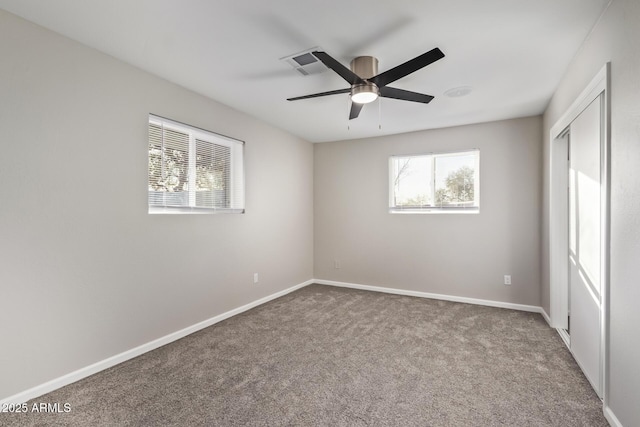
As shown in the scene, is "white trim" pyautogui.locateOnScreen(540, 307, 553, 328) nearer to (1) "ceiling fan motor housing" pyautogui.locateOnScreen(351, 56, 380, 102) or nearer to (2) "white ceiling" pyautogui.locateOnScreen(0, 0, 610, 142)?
(2) "white ceiling" pyautogui.locateOnScreen(0, 0, 610, 142)

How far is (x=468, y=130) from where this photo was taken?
4227 mm

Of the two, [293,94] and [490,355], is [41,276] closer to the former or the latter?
[293,94]

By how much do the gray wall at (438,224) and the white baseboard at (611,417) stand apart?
2.30 meters

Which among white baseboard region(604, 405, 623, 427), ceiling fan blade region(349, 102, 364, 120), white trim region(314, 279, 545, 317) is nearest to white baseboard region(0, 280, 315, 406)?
white trim region(314, 279, 545, 317)

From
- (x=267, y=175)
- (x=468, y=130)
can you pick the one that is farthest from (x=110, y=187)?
(x=468, y=130)

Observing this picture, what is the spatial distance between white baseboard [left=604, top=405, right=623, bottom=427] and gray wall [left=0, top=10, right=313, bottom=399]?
10.8ft

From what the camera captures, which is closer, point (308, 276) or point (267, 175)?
point (267, 175)

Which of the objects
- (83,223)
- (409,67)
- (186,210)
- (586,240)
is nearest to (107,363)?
(83,223)

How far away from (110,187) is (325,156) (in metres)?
3.43

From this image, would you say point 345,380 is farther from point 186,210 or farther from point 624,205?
point 186,210

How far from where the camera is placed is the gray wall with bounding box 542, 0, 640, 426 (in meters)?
1.49

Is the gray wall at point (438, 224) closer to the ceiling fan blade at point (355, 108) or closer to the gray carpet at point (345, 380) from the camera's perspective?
the gray carpet at point (345, 380)

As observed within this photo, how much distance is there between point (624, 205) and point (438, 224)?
2795 millimetres

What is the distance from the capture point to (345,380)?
2254mm
